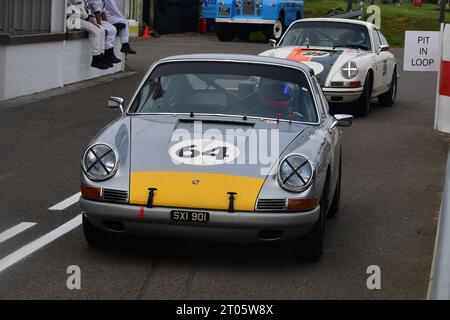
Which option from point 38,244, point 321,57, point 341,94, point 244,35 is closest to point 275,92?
point 38,244

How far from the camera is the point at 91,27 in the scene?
67.8 feet

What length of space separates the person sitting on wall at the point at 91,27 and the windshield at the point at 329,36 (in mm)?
4461

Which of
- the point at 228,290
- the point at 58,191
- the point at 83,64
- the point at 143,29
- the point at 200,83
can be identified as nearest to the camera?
the point at 228,290

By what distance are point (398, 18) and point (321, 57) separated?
2677 cm

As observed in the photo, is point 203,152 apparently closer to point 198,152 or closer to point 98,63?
point 198,152

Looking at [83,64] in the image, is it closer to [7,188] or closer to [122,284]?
[7,188]

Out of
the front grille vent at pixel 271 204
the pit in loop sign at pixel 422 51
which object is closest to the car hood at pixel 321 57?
the pit in loop sign at pixel 422 51

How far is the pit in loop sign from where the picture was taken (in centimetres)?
1392

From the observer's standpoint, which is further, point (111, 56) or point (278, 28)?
point (278, 28)

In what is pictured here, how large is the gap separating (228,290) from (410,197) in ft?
13.4

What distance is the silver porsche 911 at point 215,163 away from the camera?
22.5ft

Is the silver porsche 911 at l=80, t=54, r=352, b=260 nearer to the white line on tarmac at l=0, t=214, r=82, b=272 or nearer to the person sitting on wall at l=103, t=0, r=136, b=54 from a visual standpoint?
the white line on tarmac at l=0, t=214, r=82, b=272

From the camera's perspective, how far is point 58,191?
983 centimetres
